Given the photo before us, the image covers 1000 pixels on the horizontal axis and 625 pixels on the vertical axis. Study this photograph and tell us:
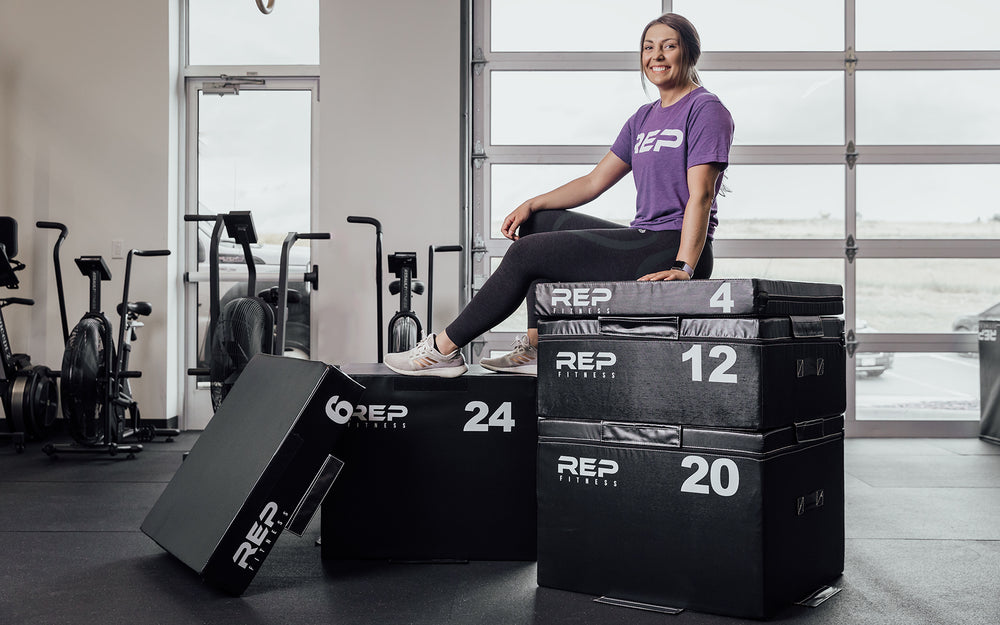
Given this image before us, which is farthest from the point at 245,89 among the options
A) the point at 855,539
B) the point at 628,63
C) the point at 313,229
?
the point at 855,539

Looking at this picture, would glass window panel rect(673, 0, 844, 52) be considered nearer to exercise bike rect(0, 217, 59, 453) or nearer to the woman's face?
the woman's face

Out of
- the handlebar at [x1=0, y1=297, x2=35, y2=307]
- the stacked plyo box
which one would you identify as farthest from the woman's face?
the handlebar at [x1=0, y1=297, x2=35, y2=307]

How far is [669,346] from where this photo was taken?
170cm

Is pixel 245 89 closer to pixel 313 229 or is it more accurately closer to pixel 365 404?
pixel 313 229

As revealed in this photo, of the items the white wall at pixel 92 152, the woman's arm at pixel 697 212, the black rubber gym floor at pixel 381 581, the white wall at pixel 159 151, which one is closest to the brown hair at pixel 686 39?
the woman's arm at pixel 697 212

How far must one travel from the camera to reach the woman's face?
2102 mm

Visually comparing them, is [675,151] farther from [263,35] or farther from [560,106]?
[263,35]

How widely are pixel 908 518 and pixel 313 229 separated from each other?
357 centimetres

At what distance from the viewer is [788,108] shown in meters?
4.87

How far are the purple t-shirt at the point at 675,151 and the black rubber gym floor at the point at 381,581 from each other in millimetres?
962

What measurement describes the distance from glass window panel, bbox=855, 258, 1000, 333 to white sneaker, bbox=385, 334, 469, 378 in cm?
358

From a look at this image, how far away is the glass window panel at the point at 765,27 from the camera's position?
16.0 ft

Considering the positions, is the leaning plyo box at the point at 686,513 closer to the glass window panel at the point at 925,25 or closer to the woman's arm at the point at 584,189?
the woman's arm at the point at 584,189

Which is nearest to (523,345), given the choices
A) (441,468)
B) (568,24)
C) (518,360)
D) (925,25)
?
(518,360)
